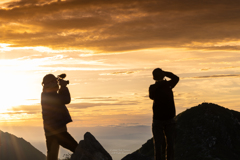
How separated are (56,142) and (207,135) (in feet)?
121

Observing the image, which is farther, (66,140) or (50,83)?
(66,140)

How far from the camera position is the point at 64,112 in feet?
37.0

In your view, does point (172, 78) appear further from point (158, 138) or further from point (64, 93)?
point (64, 93)

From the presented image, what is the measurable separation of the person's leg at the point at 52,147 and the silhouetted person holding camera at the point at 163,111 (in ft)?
→ 12.1

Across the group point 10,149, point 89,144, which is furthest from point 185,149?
point 10,149

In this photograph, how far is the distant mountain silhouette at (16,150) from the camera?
12643cm

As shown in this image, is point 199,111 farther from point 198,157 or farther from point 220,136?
point 198,157

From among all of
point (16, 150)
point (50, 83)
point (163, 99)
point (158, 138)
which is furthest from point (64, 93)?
point (16, 150)

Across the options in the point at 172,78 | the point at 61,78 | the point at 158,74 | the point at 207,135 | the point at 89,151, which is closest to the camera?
the point at 158,74

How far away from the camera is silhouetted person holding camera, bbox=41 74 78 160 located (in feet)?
36.7

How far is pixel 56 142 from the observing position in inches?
452

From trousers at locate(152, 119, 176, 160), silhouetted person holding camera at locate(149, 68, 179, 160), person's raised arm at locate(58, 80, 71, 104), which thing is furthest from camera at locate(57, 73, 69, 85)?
trousers at locate(152, 119, 176, 160)

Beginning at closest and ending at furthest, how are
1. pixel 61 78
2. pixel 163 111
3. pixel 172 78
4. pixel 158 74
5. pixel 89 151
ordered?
pixel 163 111, pixel 158 74, pixel 172 78, pixel 61 78, pixel 89 151

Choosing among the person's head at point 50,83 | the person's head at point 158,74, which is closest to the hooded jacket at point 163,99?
the person's head at point 158,74
